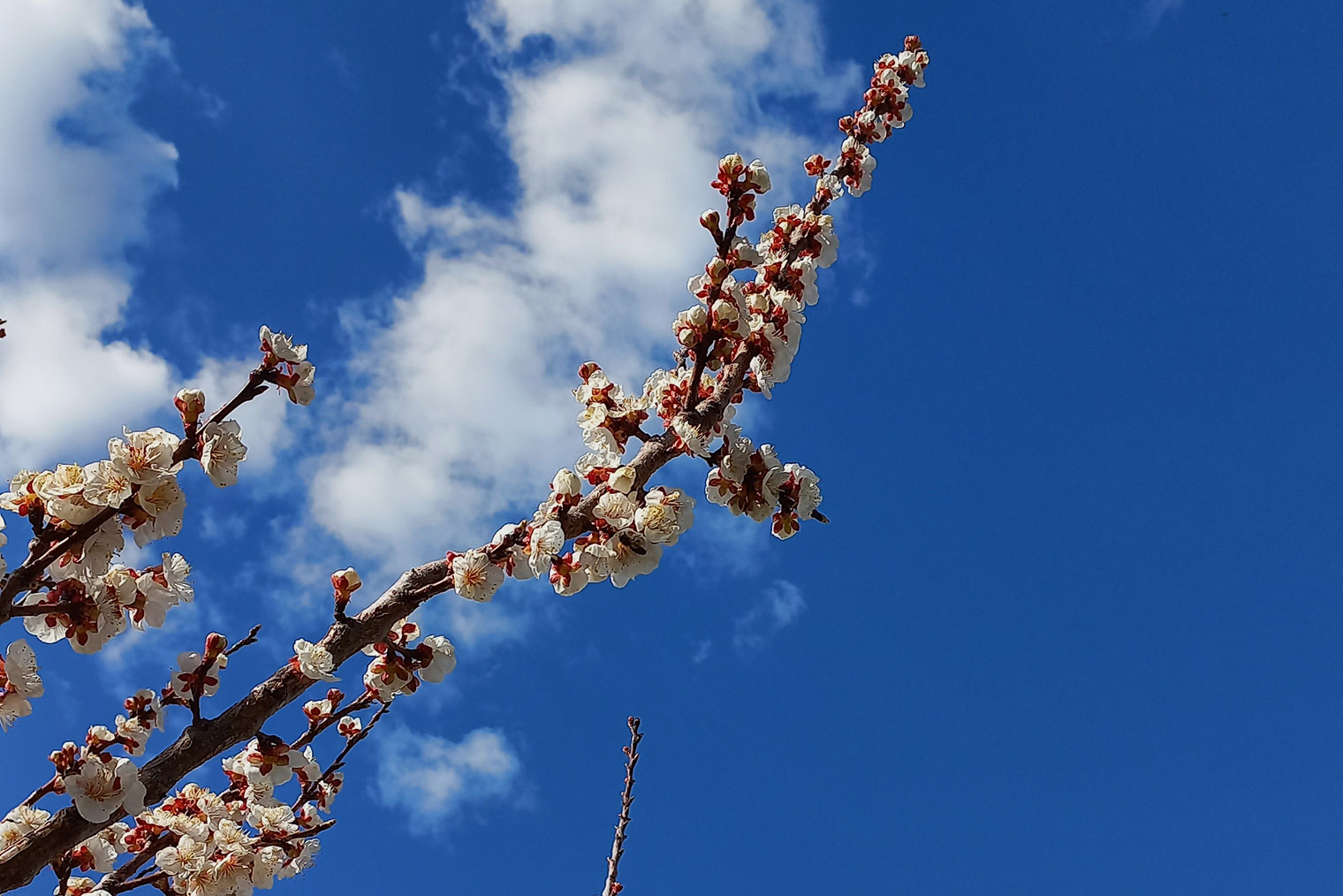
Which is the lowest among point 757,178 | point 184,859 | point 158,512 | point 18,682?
point 184,859

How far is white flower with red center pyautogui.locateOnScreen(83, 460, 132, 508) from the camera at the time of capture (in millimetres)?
2215

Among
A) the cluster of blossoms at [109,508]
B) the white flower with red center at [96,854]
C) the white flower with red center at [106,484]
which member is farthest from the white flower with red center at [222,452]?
the white flower with red center at [96,854]

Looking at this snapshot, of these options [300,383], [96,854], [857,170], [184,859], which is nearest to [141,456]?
[300,383]

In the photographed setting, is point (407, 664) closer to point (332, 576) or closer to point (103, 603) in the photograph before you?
point (332, 576)

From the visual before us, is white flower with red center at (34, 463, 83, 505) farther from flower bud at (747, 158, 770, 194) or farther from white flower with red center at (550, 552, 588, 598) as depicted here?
flower bud at (747, 158, 770, 194)

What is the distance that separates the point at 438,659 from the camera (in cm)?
281

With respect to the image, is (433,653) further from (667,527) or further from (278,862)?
(278,862)

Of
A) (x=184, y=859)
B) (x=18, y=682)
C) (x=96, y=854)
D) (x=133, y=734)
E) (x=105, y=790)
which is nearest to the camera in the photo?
(x=105, y=790)

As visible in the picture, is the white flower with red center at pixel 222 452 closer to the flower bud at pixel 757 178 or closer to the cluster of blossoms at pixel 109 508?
the cluster of blossoms at pixel 109 508

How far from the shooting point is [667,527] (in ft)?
8.76

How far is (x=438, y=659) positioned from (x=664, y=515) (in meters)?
0.94

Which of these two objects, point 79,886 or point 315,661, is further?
point 79,886

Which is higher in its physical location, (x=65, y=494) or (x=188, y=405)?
(x=188, y=405)

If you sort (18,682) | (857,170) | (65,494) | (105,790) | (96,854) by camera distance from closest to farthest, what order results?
(65,494) < (105,790) < (18,682) < (96,854) < (857,170)
